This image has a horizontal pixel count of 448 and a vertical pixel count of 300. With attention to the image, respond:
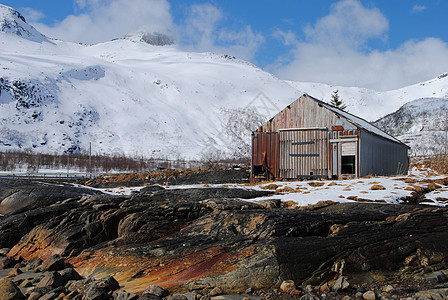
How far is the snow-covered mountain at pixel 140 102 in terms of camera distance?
93312mm

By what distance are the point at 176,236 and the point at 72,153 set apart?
85.0 meters

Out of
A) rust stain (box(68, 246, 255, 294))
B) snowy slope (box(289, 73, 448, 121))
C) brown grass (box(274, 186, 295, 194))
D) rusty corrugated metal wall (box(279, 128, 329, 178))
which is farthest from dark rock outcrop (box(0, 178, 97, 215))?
snowy slope (box(289, 73, 448, 121))

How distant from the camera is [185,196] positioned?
14.8 m

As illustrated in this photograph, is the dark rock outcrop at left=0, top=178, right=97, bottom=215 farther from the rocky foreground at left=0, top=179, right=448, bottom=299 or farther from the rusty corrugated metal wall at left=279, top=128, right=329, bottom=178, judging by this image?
→ the rusty corrugated metal wall at left=279, top=128, right=329, bottom=178

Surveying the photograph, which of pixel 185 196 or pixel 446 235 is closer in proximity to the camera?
pixel 446 235

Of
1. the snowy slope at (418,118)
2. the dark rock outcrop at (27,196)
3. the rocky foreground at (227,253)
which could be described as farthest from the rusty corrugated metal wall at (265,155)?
the snowy slope at (418,118)

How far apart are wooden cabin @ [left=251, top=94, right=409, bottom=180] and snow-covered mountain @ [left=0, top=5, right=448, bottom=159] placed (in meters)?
69.8

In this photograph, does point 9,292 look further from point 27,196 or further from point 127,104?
point 127,104

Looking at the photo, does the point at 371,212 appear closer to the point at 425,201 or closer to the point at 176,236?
the point at 425,201

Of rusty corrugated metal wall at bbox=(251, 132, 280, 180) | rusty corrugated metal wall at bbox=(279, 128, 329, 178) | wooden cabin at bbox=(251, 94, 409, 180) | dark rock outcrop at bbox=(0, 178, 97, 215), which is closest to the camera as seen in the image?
dark rock outcrop at bbox=(0, 178, 97, 215)

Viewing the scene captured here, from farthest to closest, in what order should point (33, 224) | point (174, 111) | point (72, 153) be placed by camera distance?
point (174, 111)
point (72, 153)
point (33, 224)

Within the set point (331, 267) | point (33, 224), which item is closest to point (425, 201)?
point (331, 267)

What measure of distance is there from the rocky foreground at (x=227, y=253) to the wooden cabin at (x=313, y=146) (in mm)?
12209

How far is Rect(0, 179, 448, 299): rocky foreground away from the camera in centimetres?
649
